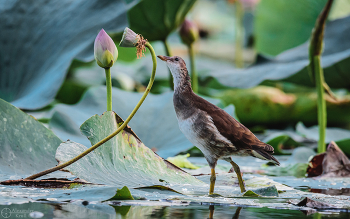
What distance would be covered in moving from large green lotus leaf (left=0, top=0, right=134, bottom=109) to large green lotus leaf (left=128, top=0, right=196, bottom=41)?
0.29 m

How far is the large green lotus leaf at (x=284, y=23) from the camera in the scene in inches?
97.0

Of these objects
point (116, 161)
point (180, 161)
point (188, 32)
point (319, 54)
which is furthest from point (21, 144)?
point (188, 32)

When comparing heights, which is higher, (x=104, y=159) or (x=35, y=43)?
(x=35, y=43)

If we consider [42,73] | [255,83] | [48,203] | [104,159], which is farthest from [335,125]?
[48,203]

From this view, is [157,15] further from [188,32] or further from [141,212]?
[141,212]

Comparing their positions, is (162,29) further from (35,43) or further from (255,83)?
(35,43)

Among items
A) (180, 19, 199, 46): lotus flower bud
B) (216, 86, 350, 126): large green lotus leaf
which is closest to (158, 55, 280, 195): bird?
(180, 19, 199, 46): lotus flower bud

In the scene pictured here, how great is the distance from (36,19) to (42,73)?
22 centimetres

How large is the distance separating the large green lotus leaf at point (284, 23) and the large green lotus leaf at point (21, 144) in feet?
5.43

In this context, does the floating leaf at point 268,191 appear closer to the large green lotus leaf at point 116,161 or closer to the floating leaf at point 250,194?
the floating leaf at point 250,194

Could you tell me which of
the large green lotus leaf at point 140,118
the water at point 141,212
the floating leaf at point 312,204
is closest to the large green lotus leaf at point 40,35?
the large green lotus leaf at point 140,118

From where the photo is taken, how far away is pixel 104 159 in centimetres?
110

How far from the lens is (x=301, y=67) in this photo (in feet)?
6.60

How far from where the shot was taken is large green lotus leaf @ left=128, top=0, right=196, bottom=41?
2.04 metres
